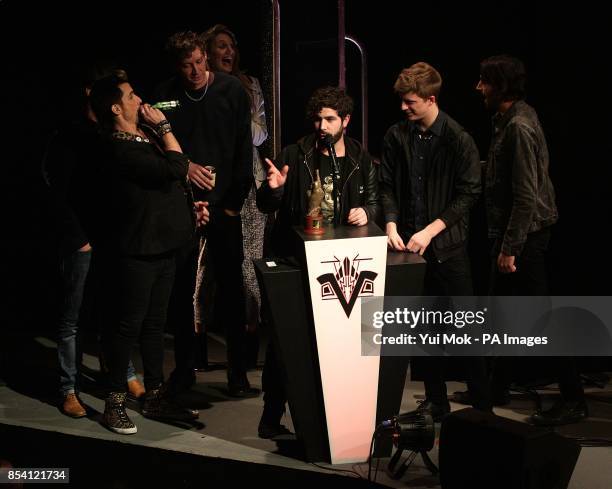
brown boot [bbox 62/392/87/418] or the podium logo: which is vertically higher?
the podium logo

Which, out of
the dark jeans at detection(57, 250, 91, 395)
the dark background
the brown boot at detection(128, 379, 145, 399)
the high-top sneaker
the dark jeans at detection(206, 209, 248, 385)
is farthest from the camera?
the dark background

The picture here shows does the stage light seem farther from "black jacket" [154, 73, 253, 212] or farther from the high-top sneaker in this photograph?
"black jacket" [154, 73, 253, 212]

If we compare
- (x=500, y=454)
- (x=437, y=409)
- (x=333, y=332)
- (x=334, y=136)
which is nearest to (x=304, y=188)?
(x=334, y=136)

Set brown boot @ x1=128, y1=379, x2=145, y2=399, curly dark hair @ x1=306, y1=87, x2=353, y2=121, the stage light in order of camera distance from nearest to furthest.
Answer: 1. the stage light
2. curly dark hair @ x1=306, y1=87, x2=353, y2=121
3. brown boot @ x1=128, y1=379, x2=145, y2=399

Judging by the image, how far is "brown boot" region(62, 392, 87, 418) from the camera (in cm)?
423

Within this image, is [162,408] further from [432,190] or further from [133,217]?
[432,190]

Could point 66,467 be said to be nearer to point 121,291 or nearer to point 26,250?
point 121,291

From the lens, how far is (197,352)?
5.00 meters

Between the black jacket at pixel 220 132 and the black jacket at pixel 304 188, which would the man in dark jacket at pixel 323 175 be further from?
the black jacket at pixel 220 132

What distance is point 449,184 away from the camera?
3.88 m

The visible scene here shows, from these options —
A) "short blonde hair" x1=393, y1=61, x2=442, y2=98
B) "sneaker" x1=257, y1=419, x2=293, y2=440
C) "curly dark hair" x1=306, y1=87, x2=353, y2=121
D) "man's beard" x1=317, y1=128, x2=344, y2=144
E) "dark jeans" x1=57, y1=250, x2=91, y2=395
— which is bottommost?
"sneaker" x1=257, y1=419, x2=293, y2=440

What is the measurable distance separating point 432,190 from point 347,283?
719 millimetres

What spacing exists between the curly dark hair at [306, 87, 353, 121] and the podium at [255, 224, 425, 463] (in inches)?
19.8

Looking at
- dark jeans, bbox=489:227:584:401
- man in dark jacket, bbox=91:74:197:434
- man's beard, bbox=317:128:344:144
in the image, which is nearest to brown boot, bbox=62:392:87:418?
man in dark jacket, bbox=91:74:197:434
